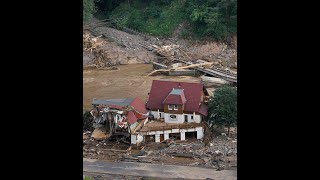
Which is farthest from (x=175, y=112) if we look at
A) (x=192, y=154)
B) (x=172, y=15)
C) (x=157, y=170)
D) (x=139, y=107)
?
(x=172, y=15)

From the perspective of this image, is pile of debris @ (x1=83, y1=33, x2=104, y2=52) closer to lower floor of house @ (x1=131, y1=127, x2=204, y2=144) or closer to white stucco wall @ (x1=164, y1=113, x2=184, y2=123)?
white stucco wall @ (x1=164, y1=113, x2=184, y2=123)

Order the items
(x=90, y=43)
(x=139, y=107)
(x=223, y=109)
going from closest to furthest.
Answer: (x=223, y=109) < (x=139, y=107) < (x=90, y=43)

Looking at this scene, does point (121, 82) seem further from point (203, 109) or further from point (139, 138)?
point (139, 138)

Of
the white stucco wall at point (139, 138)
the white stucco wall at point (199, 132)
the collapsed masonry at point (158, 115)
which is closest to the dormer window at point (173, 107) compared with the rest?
the collapsed masonry at point (158, 115)

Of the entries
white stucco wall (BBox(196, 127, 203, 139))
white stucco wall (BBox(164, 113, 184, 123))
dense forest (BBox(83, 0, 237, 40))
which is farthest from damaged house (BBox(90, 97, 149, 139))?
dense forest (BBox(83, 0, 237, 40))

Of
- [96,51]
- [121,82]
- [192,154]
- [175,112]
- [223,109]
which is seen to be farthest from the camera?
[96,51]
